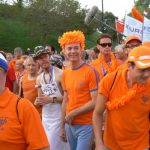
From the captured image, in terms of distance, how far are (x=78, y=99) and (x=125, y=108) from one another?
149 centimetres

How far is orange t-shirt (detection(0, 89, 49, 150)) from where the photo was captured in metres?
3.11

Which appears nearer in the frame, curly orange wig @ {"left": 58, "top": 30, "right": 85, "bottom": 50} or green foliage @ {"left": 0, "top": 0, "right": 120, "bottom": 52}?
curly orange wig @ {"left": 58, "top": 30, "right": 85, "bottom": 50}

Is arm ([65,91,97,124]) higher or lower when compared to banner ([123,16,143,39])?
lower

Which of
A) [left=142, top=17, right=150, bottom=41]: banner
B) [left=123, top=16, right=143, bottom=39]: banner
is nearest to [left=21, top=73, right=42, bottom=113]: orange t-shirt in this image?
[left=142, top=17, right=150, bottom=41]: banner

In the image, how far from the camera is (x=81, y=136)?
17.5 feet

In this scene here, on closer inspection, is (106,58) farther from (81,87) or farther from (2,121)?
(2,121)

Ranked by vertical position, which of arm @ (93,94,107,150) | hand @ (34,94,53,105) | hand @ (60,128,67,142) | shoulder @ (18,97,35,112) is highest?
shoulder @ (18,97,35,112)

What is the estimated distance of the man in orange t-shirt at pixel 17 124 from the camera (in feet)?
10.2

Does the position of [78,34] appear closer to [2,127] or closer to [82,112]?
[82,112]

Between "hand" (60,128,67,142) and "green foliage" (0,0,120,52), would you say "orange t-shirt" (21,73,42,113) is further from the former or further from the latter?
"green foliage" (0,0,120,52)

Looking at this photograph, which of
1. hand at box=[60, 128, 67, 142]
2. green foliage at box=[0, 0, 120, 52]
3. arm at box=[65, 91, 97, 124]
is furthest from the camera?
green foliage at box=[0, 0, 120, 52]

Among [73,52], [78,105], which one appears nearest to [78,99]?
[78,105]

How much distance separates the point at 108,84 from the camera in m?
3.97

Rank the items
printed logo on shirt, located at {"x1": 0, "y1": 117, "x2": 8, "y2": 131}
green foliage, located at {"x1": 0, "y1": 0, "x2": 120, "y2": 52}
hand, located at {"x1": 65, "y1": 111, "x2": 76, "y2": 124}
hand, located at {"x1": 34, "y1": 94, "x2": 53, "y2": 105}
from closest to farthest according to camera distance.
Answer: printed logo on shirt, located at {"x1": 0, "y1": 117, "x2": 8, "y2": 131}, hand, located at {"x1": 65, "y1": 111, "x2": 76, "y2": 124}, hand, located at {"x1": 34, "y1": 94, "x2": 53, "y2": 105}, green foliage, located at {"x1": 0, "y1": 0, "x2": 120, "y2": 52}
